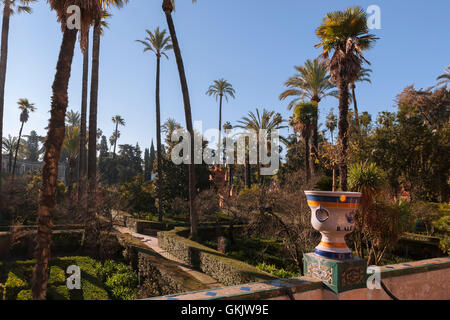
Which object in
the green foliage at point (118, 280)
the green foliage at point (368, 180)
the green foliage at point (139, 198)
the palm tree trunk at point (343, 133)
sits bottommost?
the green foliage at point (118, 280)

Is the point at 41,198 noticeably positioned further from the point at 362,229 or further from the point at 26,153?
the point at 26,153

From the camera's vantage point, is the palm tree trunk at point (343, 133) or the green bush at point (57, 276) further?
the palm tree trunk at point (343, 133)

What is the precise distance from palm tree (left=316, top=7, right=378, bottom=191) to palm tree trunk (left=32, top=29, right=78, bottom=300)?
12002mm

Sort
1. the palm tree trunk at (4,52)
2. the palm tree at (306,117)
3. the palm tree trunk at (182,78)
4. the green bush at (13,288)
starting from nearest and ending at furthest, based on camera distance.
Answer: the green bush at (13,288) → the palm tree trunk at (182,78) → the palm tree trunk at (4,52) → the palm tree at (306,117)

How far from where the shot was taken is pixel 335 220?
3711 mm

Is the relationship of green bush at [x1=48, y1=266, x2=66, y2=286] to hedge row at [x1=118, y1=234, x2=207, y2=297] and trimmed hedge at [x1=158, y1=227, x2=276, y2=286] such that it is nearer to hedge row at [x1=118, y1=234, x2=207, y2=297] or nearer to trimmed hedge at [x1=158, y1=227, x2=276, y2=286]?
hedge row at [x1=118, y1=234, x2=207, y2=297]

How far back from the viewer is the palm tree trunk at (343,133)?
1366 cm

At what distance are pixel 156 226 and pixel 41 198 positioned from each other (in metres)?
19.5

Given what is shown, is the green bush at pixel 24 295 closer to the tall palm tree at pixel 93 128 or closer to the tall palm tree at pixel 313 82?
the tall palm tree at pixel 93 128

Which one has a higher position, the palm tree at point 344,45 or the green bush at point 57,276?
the palm tree at point 344,45

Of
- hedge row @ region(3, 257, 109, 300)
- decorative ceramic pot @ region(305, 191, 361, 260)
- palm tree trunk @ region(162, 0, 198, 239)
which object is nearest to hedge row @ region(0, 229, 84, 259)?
hedge row @ region(3, 257, 109, 300)

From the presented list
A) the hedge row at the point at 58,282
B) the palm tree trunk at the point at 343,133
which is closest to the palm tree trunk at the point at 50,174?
the hedge row at the point at 58,282

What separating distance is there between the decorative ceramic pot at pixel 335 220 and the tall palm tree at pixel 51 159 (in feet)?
18.5

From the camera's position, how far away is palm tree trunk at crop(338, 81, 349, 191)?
1366 cm
